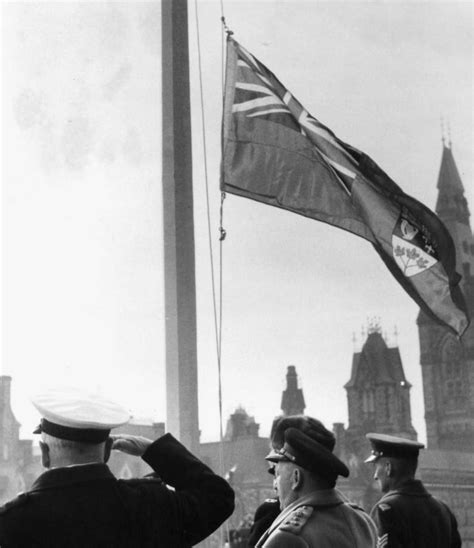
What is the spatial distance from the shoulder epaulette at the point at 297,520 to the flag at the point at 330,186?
2.42 meters

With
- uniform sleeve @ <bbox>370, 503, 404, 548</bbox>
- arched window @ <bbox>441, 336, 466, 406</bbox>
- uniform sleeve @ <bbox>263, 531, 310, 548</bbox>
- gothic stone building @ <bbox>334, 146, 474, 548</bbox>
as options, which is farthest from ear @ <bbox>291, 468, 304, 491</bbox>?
arched window @ <bbox>441, 336, 466, 406</bbox>

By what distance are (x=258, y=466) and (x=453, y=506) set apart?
14573 millimetres

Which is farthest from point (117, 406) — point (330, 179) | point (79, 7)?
point (79, 7)

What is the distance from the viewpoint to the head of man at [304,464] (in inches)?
95.2

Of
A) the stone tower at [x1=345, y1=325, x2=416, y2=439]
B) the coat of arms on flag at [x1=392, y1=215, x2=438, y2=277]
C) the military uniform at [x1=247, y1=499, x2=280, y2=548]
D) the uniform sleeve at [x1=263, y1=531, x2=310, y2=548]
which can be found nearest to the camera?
the uniform sleeve at [x1=263, y1=531, x2=310, y2=548]

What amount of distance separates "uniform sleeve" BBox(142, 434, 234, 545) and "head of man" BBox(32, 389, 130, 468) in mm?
173

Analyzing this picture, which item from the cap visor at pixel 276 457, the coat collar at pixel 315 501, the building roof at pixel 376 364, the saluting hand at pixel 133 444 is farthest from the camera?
the building roof at pixel 376 364

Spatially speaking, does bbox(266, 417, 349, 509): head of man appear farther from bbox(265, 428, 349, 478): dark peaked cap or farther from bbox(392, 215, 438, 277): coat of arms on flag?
bbox(392, 215, 438, 277): coat of arms on flag

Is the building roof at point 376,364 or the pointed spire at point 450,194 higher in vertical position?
the pointed spire at point 450,194

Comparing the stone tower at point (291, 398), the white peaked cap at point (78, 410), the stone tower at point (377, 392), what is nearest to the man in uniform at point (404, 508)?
the white peaked cap at point (78, 410)

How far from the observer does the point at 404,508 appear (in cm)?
342

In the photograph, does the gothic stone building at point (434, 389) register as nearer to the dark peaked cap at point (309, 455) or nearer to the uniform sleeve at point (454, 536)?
the uniform sleeve at point (454, 536)

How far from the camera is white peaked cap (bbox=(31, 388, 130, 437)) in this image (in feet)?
6.06

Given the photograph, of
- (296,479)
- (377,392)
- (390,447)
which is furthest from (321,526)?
(377,392)
